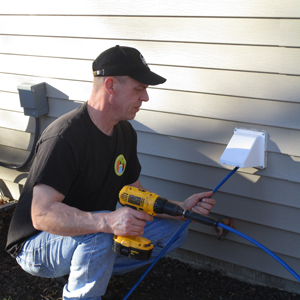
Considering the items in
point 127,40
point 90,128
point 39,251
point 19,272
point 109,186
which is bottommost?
point 19,272

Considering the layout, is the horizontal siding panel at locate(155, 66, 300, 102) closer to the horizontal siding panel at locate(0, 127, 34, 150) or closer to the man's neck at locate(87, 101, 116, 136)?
the man's neck at locate(87, 101, 116, 136)

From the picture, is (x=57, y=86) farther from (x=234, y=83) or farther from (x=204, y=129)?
(x=234, y=83)

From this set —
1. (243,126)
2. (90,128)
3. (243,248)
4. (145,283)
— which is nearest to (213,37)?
(243,126)

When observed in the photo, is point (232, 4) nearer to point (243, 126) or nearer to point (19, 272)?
point (243, 126)

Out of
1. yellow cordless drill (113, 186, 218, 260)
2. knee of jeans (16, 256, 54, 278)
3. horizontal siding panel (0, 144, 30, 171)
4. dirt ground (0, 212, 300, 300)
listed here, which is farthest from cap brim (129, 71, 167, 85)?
horizontal siding panel (0, 144, 30, 171)

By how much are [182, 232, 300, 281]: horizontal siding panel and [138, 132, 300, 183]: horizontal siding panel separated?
607 millimetres

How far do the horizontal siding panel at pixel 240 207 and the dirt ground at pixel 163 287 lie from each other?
46 cm

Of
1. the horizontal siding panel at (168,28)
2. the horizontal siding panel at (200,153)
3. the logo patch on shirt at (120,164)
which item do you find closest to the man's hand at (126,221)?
the logo patch on shirt at (120,164)

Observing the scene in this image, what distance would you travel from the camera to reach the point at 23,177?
318cm

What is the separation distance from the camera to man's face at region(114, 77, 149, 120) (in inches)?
72.3

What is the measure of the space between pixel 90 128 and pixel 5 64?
1516 millimetres

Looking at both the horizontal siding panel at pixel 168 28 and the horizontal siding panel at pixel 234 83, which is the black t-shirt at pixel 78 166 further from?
the horizontal siding panel at pixel 168 28

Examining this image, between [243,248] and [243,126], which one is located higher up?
[243,126]

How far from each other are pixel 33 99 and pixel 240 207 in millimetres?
1800
